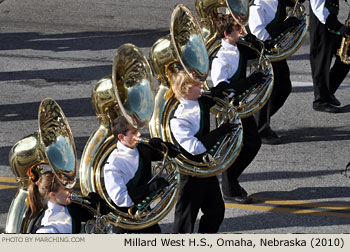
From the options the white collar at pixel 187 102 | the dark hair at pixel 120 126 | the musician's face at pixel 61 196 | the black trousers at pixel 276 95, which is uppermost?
the dark hair at pixel 120 126

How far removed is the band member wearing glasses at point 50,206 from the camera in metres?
6.29

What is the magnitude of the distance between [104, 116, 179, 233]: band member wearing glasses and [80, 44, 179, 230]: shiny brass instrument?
0.06 metres

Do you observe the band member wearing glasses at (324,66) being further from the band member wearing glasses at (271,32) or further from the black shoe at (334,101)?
the band member wearing glasses at (271,32)

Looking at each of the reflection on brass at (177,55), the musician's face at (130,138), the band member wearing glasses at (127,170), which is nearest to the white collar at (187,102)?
the reflection on brass at (177,55)

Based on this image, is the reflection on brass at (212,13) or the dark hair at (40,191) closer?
the dark hair at (40,191)

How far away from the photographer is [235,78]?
909 centimetres

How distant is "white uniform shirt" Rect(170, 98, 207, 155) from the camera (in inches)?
306

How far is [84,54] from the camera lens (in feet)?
46.0

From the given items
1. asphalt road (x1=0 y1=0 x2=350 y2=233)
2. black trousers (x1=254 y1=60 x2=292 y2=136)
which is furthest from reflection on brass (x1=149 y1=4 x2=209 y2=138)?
black trousers (x1=254 y1=60 x2=292 y2=136)

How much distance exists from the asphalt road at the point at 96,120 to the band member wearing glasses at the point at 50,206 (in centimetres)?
240

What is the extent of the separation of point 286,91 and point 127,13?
Result: 18.9 ft

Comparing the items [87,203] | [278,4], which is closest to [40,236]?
[87,203]

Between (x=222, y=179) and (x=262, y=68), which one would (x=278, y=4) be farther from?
(x=222, y=179)

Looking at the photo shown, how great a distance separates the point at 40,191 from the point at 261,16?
4.57 metres
